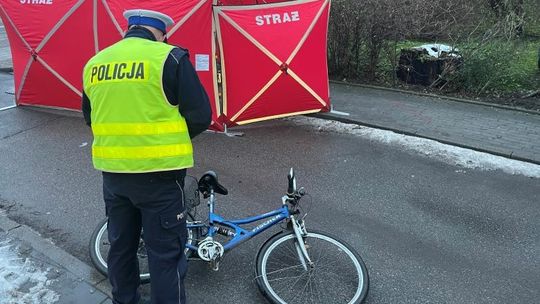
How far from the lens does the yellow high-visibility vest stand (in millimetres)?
2484

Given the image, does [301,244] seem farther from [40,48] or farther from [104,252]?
[40,48]

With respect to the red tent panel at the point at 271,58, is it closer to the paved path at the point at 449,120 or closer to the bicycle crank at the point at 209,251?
the paved path at the point at 449,120

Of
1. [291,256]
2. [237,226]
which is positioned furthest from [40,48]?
[291,256]

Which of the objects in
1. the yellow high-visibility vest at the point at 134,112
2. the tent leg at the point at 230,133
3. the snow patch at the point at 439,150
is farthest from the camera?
the tent leg at the point at 230,133

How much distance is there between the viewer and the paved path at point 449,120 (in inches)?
264

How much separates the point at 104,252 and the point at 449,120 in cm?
604

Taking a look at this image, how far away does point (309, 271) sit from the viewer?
3.40 metres

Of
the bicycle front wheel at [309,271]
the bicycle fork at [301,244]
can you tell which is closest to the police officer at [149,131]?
the bicycle front wheel at [309,271]

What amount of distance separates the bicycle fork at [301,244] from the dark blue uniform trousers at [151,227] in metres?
0.83

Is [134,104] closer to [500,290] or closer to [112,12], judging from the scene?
[500,290]

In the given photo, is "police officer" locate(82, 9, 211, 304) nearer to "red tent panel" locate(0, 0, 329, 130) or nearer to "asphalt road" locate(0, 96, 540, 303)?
"asphalt road" locate(0, 96, 540, 303)

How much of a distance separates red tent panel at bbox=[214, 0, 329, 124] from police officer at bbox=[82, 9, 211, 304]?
4455mm

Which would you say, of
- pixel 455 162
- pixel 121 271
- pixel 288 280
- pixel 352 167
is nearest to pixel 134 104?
pixel 121 271

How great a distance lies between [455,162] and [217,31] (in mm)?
3979
